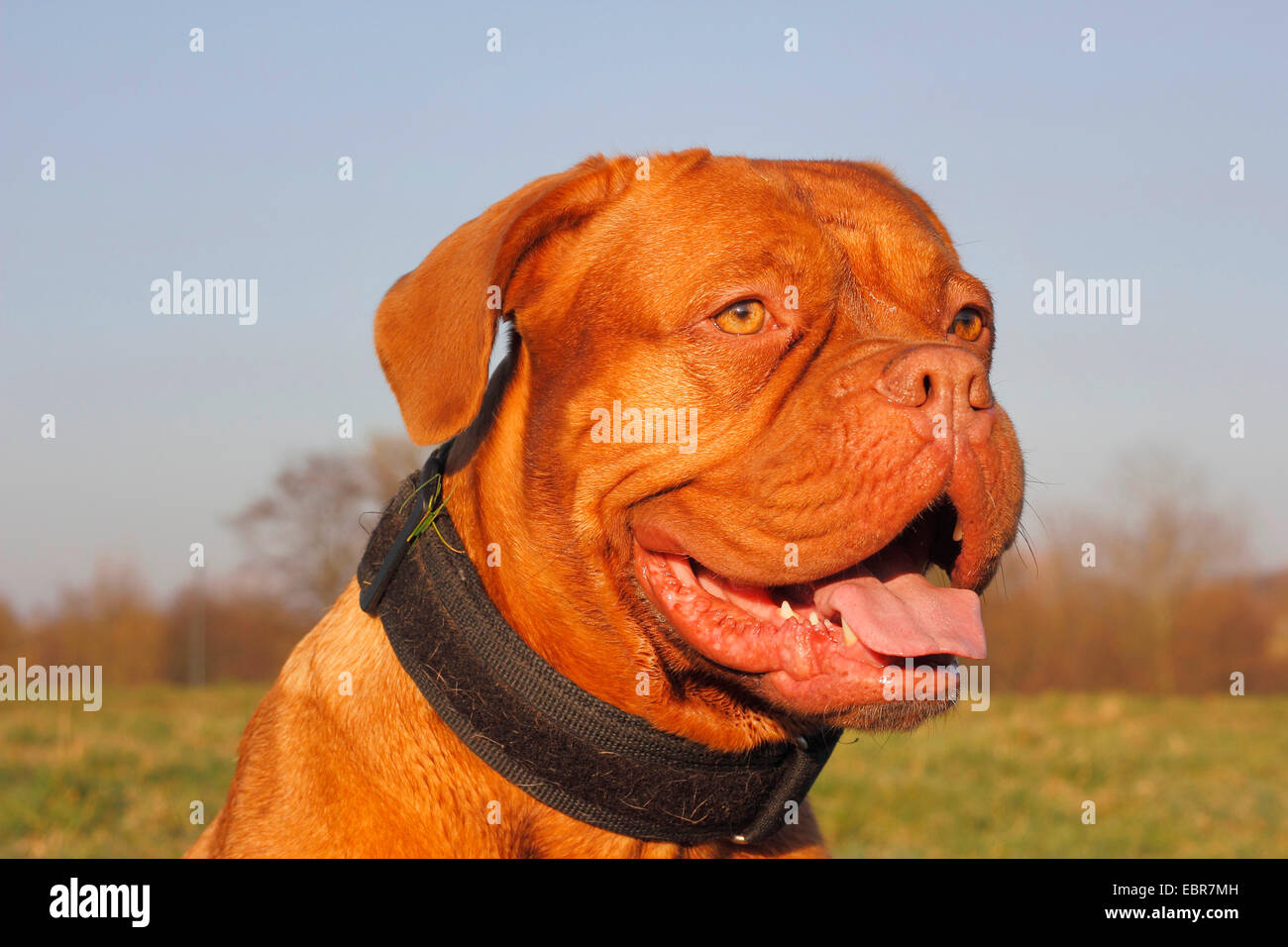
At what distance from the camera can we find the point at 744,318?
323 centimetres

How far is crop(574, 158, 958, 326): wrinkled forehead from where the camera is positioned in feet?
10.6

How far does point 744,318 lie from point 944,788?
7980mm

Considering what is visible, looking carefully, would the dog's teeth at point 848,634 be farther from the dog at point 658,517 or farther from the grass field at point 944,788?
the grass field at point 944,788

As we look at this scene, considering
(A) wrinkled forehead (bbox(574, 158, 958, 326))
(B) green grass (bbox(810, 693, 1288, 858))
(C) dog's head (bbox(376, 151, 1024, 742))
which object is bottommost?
(B) green grass (bbox(810, 693, 1288, 858))

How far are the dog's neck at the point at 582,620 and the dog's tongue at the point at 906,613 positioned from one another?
1.45 ft

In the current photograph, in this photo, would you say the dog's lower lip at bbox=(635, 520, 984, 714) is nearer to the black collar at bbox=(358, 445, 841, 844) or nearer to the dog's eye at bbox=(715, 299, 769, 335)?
the black collar at bbox=(358, 445, 841, 844)

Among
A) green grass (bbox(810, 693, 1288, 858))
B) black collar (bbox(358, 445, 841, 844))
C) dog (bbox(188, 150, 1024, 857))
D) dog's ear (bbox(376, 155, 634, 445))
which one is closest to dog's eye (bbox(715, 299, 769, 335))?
dog (bbox(188, 150, 1024, 857))

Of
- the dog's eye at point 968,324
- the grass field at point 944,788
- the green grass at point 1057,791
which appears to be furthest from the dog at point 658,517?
the grass field at point 944,788

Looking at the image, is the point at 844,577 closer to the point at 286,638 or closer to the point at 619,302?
the point at 619,302

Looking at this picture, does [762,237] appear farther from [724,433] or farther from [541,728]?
[541,728]

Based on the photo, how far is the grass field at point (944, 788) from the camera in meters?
8.25

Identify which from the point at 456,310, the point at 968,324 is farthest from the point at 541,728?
the point at 968,324

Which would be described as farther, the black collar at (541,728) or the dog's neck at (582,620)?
the dog's neck at (582,620)
